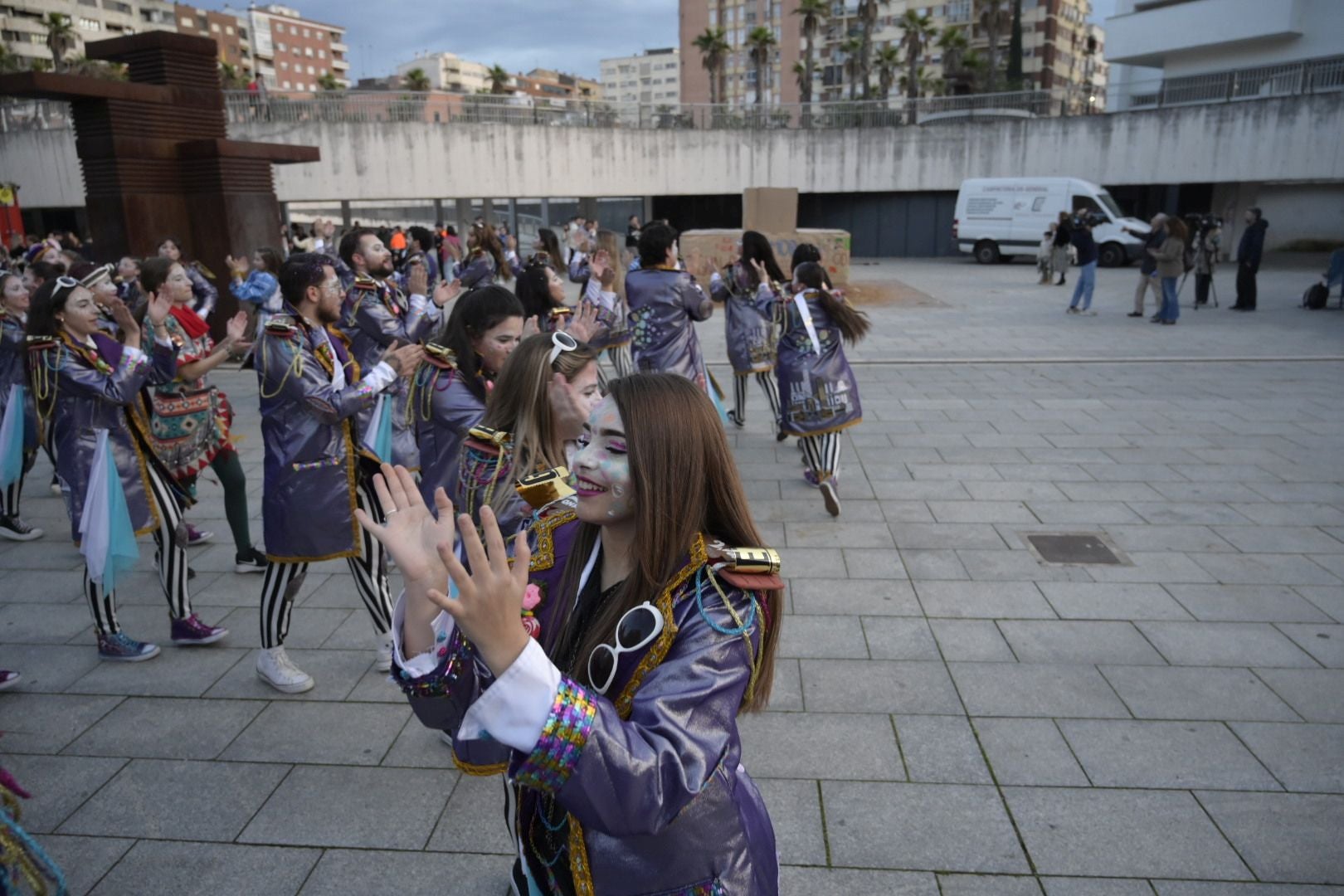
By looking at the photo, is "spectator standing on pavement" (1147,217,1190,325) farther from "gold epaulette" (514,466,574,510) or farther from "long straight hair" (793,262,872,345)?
"gold epaulette" (514,466,574,510)

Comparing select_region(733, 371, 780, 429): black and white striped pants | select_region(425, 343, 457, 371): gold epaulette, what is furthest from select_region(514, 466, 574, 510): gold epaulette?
select_region(733, 371, 780, 429): black and white striped pants

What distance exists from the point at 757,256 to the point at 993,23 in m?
48.8

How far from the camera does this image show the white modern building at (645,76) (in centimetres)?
13612

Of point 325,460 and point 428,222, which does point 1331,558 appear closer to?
point 325,460

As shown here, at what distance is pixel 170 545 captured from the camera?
15.1 ft

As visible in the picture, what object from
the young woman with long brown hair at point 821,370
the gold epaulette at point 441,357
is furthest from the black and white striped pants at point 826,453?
the gold epaulette at point 441,357

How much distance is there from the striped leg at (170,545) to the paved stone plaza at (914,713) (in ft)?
1.02

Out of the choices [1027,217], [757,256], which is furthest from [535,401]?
[1027,217]

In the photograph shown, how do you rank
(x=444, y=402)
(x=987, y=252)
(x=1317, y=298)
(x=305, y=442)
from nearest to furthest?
(x=444, y=402)
(x=305, y=442)
(x=1317, y=298)
(x=987, y=252)

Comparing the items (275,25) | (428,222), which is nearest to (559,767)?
(428,222)

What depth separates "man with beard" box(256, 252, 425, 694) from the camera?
4027 mm

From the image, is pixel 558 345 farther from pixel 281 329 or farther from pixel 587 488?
pixel 281 329

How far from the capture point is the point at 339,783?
3.59 meters

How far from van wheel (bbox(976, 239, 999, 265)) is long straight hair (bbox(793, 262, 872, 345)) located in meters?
23.2
